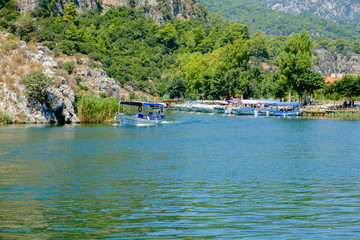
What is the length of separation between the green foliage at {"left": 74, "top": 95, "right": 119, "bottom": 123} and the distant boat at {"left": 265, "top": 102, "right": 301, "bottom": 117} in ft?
169

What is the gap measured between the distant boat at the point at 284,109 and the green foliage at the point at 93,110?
5160 centimetres

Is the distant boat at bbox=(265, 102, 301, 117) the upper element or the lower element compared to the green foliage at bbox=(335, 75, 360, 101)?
lower

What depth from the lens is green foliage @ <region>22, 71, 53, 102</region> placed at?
7131cm

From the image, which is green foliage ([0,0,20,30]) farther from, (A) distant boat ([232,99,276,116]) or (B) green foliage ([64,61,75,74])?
(A) distant boat ([232,99,276,116])

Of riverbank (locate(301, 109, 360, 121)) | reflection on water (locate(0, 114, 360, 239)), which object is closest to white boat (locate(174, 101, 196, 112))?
riverbank (locate(301, 109, 360, 121))

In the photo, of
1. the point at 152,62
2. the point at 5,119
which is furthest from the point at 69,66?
the point at 5,119

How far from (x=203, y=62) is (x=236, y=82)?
3109cm

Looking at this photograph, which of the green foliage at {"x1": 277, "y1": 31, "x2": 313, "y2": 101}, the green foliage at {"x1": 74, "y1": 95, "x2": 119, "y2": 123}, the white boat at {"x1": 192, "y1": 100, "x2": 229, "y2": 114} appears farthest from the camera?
the white boat at {"x1": 192, "y1": 100, "x2": 229, "y2": 114}

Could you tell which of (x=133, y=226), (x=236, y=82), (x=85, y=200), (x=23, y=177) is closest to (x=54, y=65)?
(x=23, y=177)

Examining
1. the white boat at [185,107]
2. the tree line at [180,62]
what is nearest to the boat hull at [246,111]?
the tree line at [180,62]

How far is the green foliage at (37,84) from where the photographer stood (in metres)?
71.3

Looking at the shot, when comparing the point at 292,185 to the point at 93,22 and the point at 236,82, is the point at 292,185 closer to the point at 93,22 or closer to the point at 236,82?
the point at 236,82

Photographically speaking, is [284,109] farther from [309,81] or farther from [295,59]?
[295,59]

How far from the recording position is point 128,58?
187250 mm
